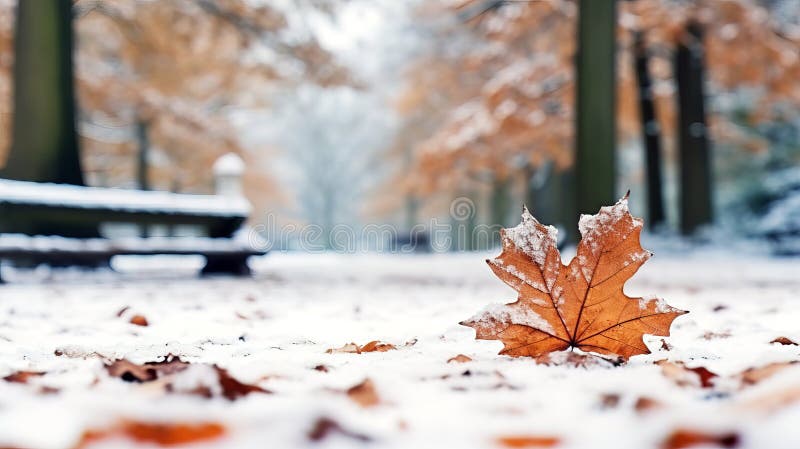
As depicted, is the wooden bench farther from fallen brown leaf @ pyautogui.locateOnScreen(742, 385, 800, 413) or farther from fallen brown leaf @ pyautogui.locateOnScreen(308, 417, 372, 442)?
fallen brown leaf @ pyautogui.locateOnScreen(742, 385, 800, 413)

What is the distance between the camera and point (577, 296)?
1792mm

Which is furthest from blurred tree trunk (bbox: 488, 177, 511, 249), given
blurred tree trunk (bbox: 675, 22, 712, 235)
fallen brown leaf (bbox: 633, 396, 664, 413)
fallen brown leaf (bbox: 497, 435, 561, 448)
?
fallen brown leaf (bbox: 497, 435, 561, 448)

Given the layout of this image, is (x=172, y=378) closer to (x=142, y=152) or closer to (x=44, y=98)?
(x=44, y=98)

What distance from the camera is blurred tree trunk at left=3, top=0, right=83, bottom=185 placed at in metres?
7.48

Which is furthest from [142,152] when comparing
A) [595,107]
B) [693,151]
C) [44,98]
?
[693,151]

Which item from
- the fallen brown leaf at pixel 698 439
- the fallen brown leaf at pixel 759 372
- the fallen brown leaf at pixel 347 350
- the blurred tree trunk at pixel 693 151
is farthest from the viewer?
the blurred tree trunk at pixel 693 151

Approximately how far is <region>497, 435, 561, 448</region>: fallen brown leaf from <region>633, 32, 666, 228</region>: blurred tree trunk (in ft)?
43.6

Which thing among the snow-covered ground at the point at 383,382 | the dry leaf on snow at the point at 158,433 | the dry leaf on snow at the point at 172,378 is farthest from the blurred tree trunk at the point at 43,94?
the dry leaf on snow at the point at 158,433

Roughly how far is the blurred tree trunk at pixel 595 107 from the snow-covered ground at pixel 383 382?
13.6ft

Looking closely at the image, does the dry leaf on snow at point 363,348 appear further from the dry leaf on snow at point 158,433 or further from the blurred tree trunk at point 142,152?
the blurred tree trunk at point 142,152

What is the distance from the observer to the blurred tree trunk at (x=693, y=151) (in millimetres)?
12398

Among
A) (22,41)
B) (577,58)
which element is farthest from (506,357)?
(22,41)

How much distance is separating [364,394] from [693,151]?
12.4m

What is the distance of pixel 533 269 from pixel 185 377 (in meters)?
0.91
